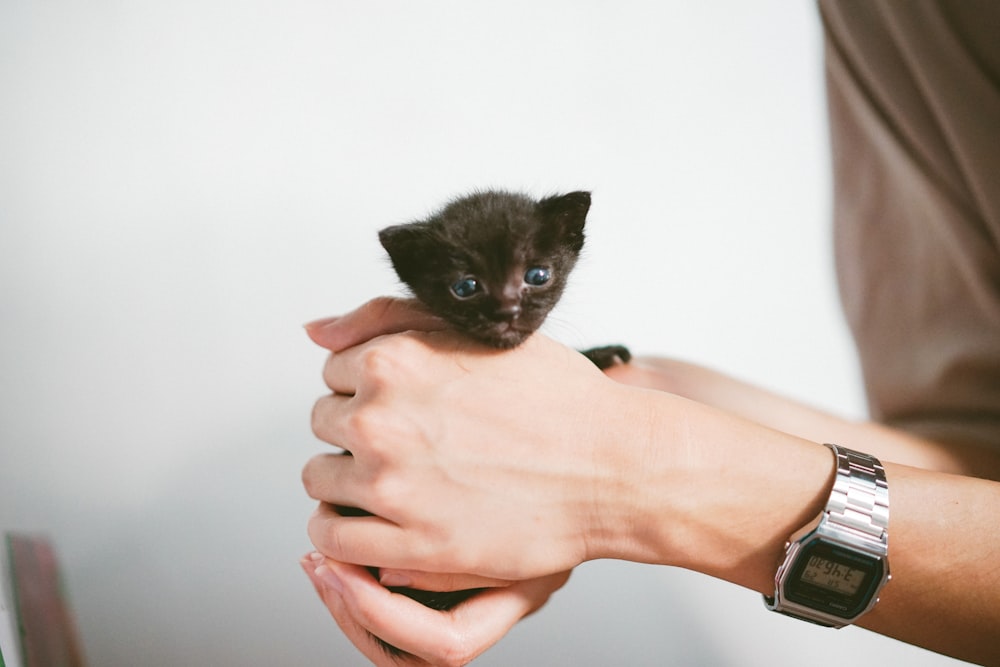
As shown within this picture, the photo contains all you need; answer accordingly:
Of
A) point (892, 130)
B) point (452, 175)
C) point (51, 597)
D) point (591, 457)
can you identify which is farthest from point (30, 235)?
point (892, 130)

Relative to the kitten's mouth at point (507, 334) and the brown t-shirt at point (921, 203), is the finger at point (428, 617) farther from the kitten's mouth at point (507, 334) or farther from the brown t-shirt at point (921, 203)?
the brown t-shirt at point (921, 203)

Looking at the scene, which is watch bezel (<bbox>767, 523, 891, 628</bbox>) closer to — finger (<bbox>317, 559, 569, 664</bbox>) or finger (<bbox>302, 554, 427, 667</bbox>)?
finger (<bbox>317, 559, 569, 664</bbox>)

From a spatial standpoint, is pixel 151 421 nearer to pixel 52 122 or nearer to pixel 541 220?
pixel 52 122

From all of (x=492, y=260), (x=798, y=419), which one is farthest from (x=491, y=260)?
(x=798, y=419)

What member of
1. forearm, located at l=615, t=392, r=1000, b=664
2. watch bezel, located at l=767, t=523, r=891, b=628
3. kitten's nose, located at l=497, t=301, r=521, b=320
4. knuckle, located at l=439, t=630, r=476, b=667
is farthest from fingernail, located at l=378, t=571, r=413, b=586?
watch bezel, located at l=767, t=523, r=891, b=628

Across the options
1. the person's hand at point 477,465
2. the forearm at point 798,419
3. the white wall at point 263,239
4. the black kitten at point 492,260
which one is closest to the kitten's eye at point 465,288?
the black kitten at point 492,260
